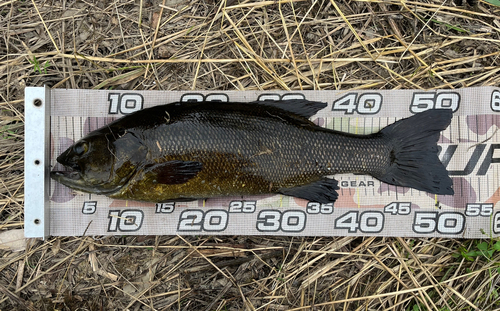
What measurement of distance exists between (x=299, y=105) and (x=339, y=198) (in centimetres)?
112

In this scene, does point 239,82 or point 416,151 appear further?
point 239,82

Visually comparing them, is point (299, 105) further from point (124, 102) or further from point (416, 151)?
point (124, 102)

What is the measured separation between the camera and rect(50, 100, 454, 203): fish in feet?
9.53

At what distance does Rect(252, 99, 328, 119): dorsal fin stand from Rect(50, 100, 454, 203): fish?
10mm

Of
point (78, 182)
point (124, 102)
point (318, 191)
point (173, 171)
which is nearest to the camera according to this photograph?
point (173, 171)

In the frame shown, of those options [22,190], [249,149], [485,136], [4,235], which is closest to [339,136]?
[249,149]

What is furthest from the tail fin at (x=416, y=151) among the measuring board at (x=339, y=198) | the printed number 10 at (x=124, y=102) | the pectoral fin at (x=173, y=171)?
the printed number 10 at (x=124, y=102)

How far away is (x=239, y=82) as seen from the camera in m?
3.50

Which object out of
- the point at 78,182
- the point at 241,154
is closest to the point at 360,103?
the point at 241,154

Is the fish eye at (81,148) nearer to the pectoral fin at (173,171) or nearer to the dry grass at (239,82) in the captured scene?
the pectoral fin at (173,171)

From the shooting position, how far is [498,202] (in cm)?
337

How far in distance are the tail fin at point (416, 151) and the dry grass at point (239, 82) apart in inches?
21.0

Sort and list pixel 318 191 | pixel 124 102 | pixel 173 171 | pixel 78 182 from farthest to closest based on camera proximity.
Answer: pixel 124 102
pixel 318 191
pixel 78 182
pixel 173 171

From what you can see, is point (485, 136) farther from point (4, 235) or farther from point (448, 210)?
point (4, 235)
